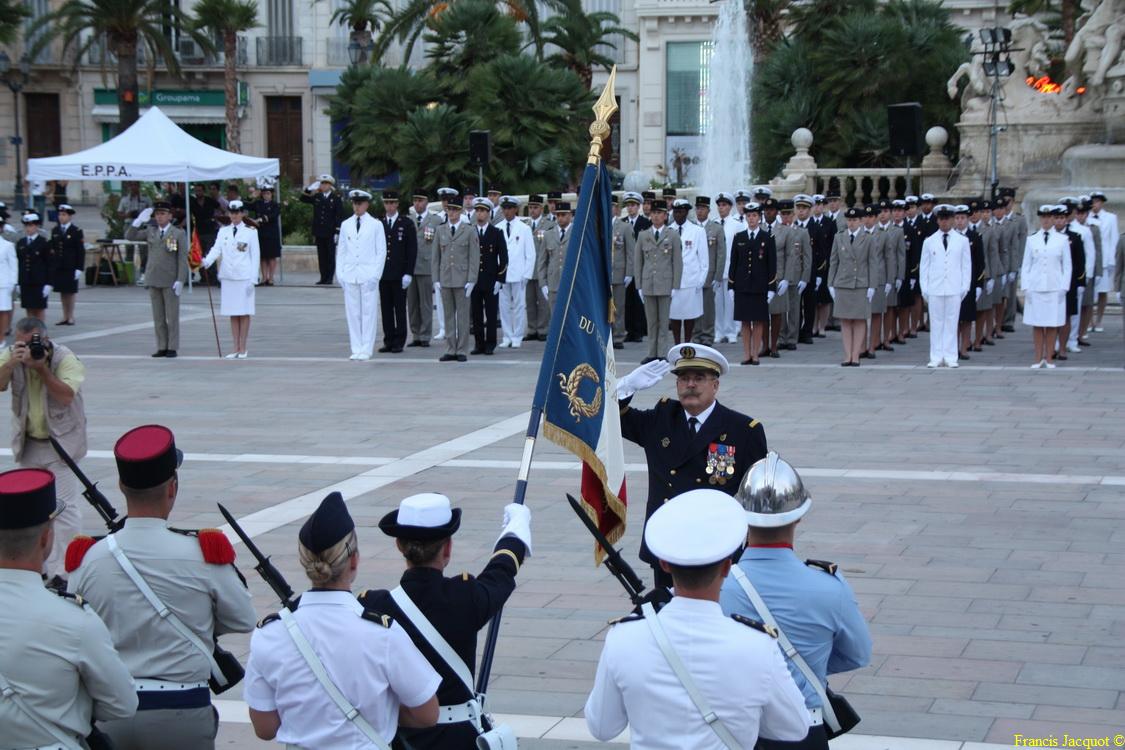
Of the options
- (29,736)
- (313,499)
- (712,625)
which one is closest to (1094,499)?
(313,499)

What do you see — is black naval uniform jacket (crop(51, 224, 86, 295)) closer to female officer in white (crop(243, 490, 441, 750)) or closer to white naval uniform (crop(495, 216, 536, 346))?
white naval uniform (crop(495, 216, 536, 346))

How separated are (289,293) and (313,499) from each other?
17202mm

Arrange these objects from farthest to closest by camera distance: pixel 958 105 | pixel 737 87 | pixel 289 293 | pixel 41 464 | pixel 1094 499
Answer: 1. pixel 737 87
2. pixel 958 105
3. pixel 289 293
4. pixel 1094 499
5. pixel 41 464

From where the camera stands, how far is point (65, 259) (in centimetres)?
2155

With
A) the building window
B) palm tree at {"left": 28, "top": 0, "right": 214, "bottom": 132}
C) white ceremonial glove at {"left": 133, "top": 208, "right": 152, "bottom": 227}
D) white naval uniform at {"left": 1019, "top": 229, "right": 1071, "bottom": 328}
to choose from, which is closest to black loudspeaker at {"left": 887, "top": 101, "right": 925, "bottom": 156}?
white naval uniform at {"left": 1019, "top": 229, "right": 1071, "bottom": 328}

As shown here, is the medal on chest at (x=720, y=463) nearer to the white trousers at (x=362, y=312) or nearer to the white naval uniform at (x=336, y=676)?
the white naval uniform at (x=336, y=676)

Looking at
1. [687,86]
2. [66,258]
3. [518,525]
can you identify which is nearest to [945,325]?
[66,258]

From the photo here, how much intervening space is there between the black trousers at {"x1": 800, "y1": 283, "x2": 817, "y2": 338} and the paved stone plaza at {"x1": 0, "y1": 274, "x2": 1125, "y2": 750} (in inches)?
15.7

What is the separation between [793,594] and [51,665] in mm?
1974

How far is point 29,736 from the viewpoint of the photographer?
3830mm

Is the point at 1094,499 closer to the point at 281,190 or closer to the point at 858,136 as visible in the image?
the point at 858,136

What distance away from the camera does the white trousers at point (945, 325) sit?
17.4 metres

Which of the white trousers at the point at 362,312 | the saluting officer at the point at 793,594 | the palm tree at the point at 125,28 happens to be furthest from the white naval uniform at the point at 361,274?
the palm tree at the point at 125,28

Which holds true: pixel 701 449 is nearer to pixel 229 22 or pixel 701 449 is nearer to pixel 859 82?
pixel 859 82
